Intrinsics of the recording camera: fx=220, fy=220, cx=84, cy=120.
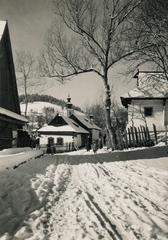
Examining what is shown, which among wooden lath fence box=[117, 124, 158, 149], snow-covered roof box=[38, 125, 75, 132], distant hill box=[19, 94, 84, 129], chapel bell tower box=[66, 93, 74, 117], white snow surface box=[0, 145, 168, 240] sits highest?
distant hill box=[19, 94, 84, 129]

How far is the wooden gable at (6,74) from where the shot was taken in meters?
13.3

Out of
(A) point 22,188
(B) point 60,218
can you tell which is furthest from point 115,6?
(B) point 60,218

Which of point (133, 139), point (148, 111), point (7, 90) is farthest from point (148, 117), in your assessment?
point (7, 90)

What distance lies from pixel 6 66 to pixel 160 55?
9.46 m

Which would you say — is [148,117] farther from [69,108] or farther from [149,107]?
[69,108]

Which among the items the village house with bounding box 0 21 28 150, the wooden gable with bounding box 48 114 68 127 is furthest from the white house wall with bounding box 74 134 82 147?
the village house with bounding box 0 21 28 150

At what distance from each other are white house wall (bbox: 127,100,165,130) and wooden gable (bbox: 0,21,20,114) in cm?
1225

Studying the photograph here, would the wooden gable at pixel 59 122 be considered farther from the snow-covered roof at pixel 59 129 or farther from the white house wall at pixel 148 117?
the white house wall at pixel 148 117

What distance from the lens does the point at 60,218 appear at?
325cm

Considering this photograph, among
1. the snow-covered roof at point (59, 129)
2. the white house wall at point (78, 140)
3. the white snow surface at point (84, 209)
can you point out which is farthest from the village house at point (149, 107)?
the white house wall at point (78, 140)

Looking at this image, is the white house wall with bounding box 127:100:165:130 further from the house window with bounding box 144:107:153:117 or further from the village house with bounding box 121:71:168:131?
the house window with bounding box 144:107:153:117

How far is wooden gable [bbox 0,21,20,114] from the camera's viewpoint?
13344mm

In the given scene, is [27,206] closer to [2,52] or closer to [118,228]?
[118,228]

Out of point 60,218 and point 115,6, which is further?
point 115,6
